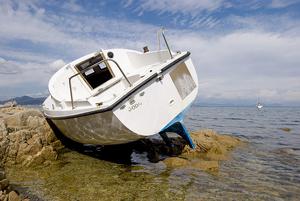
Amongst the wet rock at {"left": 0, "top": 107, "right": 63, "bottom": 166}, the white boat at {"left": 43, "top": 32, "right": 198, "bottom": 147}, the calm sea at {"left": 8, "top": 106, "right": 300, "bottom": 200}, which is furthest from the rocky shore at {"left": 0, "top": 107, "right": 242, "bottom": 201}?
the white boat at {"left": 43, "top": 32, "right": 198, "bottom": 147}

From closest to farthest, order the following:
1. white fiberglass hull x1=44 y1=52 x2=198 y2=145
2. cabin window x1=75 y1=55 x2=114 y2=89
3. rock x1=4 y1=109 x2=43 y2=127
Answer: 1. white fiberglass hull x1=44 y1=52 x2=198 y2=145
2. rock x1=4 y1=109 x2=43 y2=127
3. cabin window x1=75 y1=55 x2=114 y2=89

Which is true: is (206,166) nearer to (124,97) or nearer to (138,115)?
(138,115)

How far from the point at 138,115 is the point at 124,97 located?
0.71m

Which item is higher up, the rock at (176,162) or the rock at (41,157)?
the rock at (41,157)

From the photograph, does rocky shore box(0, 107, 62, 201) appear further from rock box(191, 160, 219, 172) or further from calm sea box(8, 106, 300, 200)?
rock box(191, 160, 219, 172)

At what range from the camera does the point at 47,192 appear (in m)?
6.39

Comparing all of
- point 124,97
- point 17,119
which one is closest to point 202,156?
point 124,97

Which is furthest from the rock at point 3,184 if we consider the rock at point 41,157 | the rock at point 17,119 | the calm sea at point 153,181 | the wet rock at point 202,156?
the rock at point 17,119

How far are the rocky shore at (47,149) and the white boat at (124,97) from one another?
0.80 meters

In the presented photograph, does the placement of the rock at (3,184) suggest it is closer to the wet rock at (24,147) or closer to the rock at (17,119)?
the wet rock at (24,147)

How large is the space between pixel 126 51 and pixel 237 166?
249 inches

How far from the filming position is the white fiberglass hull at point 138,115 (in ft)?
23.8

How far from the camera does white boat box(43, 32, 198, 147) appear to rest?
732 cm

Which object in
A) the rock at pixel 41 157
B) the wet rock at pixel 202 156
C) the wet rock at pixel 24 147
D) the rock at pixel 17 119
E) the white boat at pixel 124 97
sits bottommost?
the wet rock at pixel 202 156
